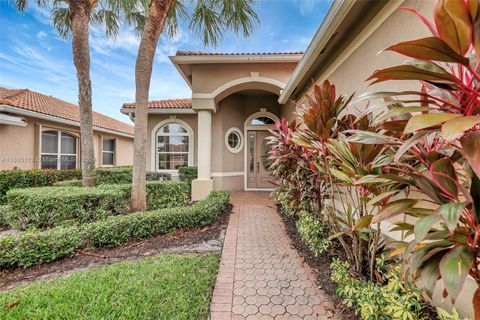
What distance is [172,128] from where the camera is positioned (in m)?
11.0

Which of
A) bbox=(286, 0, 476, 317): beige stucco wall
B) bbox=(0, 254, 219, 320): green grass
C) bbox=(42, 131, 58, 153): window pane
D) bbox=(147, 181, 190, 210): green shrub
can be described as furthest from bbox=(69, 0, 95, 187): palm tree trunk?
bbox=(286, 0, 476, 317): beige stucco wall

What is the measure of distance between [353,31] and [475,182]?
12.2ft

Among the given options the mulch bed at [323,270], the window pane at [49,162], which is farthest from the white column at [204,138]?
the window pane at [49,162]

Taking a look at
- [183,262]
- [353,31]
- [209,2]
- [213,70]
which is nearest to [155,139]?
[213,70]

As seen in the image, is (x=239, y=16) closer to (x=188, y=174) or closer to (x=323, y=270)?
(x=188, y=174)

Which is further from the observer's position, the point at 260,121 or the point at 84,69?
the point at 260,121

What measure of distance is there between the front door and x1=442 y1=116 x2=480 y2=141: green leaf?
30.9 ft

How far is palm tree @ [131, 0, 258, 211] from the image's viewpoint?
5.58 meters

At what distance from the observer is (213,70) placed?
8141mm

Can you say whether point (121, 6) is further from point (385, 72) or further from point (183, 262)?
point (385, 72)

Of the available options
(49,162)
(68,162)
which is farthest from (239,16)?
(68,162)

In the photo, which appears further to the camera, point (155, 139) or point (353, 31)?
A: point (155, 139)

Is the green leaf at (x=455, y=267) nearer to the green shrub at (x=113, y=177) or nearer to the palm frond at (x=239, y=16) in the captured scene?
the palm frond at (x=239, y=16)

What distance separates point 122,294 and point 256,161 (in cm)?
837
